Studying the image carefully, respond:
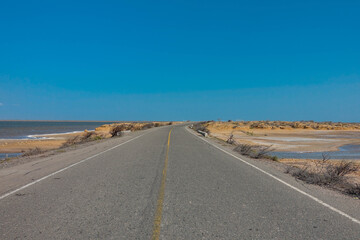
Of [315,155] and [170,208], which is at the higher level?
[170,208]

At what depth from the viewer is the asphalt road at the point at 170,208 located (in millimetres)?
4129

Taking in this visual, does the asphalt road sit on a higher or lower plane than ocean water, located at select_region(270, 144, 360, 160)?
higher

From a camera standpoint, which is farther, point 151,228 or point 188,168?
point 188,168

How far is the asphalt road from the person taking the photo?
413 centimetres

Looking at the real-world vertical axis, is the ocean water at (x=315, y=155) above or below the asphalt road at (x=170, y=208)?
below

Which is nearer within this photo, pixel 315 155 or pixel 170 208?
pixel 170 208

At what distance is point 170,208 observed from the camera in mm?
5172

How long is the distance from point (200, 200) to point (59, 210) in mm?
2901

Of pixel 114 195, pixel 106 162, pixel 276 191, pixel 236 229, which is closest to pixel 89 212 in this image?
pixel 114 195

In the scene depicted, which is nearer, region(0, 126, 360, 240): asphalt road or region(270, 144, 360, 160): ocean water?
region(0, 126, 360, 240): asphalt road

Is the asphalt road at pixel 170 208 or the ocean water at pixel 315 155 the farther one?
the ocean water at pixel 315 155

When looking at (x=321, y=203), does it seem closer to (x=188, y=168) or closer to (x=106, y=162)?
(x=188, y=168)

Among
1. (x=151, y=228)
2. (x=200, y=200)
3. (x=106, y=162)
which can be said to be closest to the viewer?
(x=151, y=228)

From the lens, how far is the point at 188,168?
9.62 meters
